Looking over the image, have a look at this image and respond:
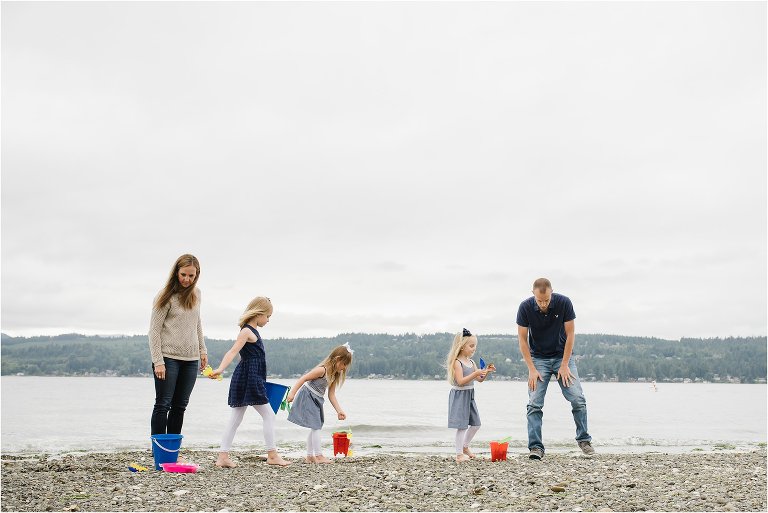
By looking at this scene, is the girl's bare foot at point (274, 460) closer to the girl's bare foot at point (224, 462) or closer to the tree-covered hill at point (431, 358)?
the girl's bare foot at point (224, 462)

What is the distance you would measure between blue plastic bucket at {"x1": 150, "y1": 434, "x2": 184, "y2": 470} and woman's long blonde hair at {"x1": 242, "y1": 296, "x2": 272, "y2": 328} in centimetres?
158

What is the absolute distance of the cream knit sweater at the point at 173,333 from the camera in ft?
24.6

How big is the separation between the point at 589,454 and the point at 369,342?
101124 mm

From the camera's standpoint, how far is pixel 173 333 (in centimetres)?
761

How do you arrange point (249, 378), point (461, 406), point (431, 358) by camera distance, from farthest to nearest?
1. point (431, 358)
2. point (461, 406)
3. point (249, 378)

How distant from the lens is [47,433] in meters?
22.5

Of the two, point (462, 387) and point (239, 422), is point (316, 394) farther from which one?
point (462, 387)

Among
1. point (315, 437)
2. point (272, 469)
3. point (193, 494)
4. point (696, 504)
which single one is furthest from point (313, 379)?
point (696, 504)

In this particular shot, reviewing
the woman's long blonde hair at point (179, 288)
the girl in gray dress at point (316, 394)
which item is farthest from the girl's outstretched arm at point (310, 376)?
the woman's long blonde hair at point (179, 288)

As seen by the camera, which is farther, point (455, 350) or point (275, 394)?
point (455, 350)

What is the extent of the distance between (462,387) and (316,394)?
206cm

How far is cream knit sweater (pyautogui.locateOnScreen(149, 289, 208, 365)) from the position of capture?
748 centimetres

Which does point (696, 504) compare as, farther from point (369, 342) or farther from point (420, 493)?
point (369, 342)

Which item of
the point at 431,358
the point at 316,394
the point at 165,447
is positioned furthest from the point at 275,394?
the point at 431,358
